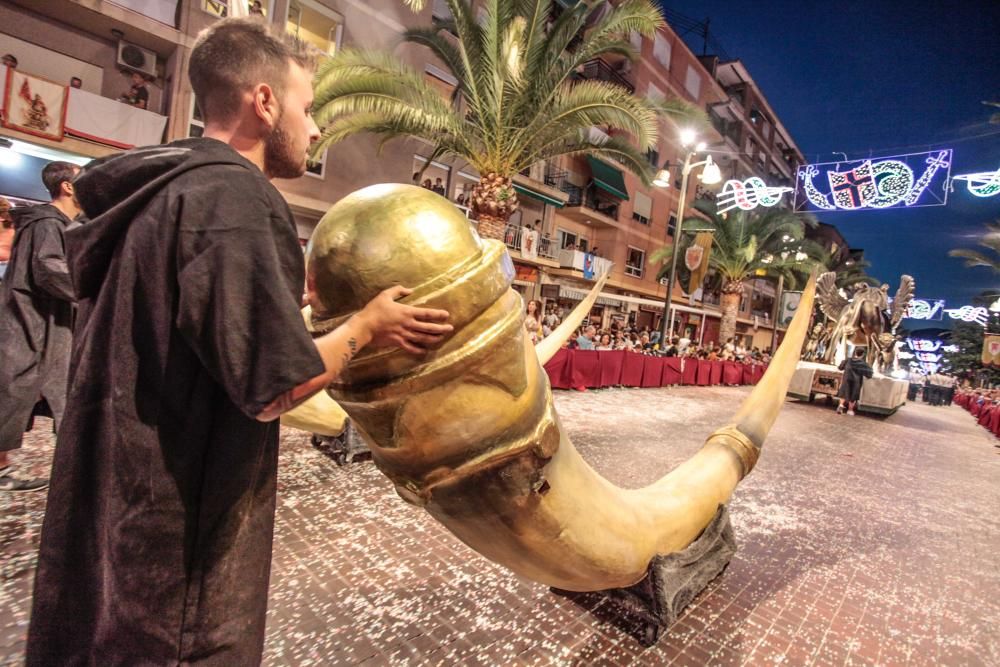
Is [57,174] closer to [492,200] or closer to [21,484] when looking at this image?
[21,484]

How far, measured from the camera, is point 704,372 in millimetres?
15539

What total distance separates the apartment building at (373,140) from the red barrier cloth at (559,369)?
5.89 m

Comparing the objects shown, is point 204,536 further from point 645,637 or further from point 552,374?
point 552,374

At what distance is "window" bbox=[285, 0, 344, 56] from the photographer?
43.9 ft

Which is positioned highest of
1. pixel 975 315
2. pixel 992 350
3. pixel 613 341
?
pixel 975 315

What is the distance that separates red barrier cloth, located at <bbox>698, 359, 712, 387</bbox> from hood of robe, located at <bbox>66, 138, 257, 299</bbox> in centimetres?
1591

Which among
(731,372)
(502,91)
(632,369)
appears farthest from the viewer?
(731,372)

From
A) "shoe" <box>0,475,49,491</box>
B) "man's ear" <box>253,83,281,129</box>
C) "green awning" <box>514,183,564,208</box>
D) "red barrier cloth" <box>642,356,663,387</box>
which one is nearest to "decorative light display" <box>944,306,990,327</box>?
"green awning" <box>514,183,564,208</box>

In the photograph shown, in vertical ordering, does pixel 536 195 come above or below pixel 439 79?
below

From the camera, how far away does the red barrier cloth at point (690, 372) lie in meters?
14.6

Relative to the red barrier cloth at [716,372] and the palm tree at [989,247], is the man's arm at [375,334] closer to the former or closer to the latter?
the red barrier cloth at [716,372]

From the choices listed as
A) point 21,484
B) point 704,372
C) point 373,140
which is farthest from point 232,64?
point 704,372

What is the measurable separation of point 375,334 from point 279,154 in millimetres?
562

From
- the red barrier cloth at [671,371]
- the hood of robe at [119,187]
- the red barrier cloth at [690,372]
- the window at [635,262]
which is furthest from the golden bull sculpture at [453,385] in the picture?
the window at [635,262]
